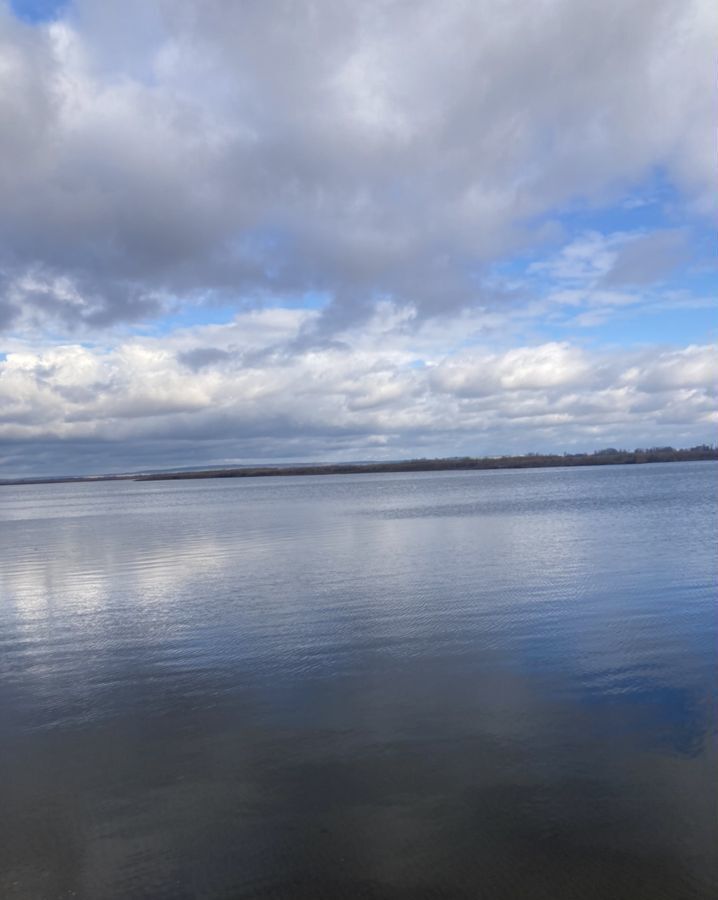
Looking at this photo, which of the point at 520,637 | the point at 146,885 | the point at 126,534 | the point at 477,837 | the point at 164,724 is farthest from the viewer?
the point at 126,534

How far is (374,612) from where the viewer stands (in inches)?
546

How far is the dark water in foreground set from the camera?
17.7 feet

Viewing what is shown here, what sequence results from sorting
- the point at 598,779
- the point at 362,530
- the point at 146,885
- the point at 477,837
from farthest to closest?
the point at 362,530 → the point at 598,779 → the point at 477,837 → the point at 146,885

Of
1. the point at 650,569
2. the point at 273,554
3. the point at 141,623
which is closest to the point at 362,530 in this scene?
the point at 273,554

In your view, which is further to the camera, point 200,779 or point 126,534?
point 126,534

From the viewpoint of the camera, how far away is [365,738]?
302 inches

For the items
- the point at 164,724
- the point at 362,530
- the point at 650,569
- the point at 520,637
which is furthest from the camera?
the point at 362,530

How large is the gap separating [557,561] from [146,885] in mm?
15767

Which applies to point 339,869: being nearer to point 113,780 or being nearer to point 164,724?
point 113,780

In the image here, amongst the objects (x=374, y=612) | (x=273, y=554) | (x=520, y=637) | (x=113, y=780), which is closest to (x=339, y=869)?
(x=113, y=780)

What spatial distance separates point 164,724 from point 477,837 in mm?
4127

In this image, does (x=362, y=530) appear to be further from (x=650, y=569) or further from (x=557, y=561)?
(x=650, y=569)

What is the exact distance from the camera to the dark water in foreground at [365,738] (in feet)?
17.7

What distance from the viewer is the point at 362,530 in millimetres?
30281
